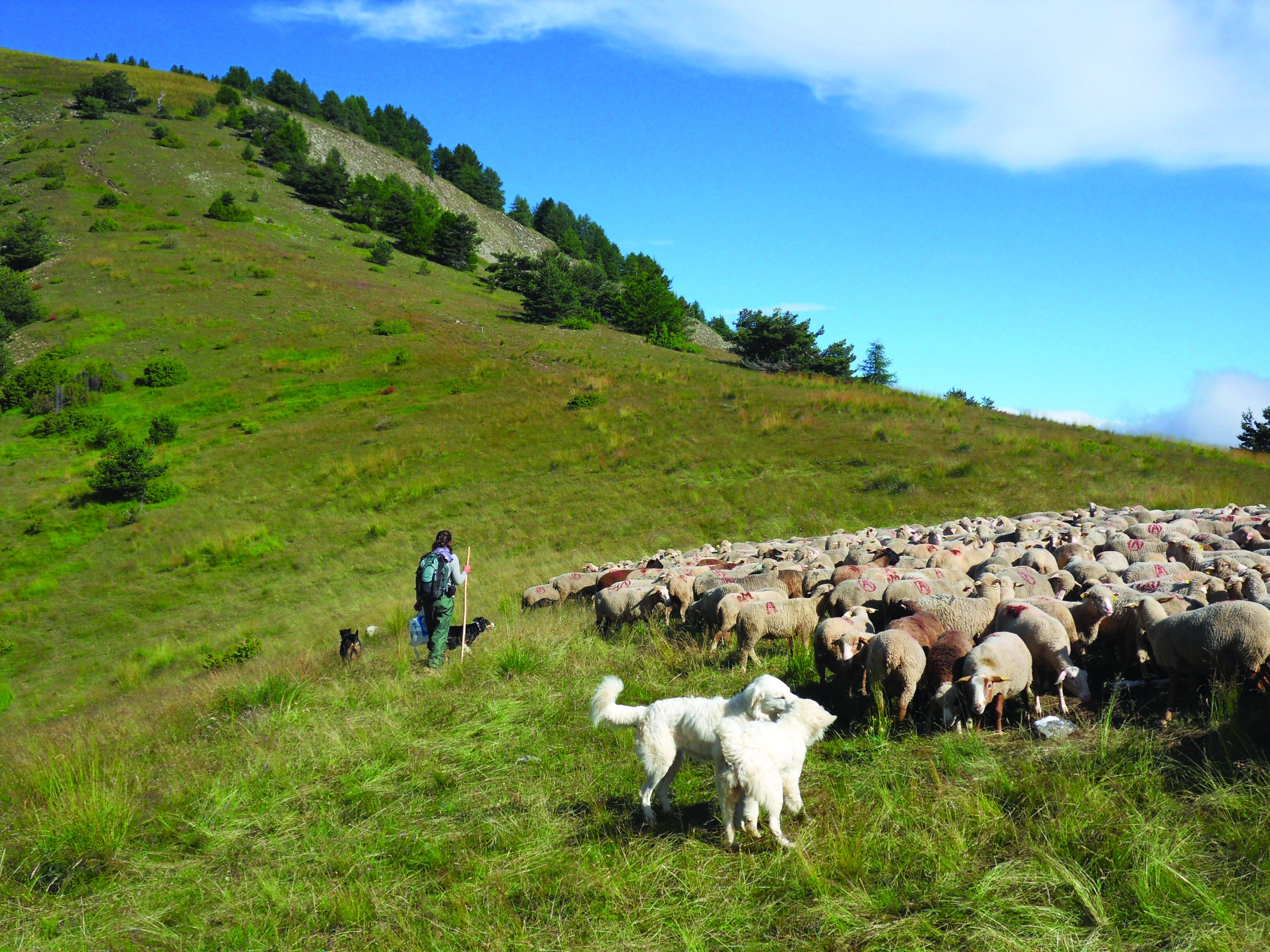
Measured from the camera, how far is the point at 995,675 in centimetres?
642

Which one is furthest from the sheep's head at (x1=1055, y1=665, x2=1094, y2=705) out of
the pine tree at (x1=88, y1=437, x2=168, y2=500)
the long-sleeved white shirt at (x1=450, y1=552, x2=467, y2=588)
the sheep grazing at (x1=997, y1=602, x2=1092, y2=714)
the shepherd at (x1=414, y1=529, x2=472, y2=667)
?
the pine tree at (x1=88, y1=437, x2=168, y2=500)

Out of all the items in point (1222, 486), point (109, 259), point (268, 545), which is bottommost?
point (268, 545)

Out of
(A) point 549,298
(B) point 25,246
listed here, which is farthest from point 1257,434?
(B) point 25,246

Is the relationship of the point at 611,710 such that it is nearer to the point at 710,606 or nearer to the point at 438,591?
the point at 710,606

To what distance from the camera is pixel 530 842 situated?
538 cm

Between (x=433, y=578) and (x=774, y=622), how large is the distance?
4.92 metres

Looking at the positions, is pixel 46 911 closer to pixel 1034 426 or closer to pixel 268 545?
pixel 268 545

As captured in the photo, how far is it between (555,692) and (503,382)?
1364 inches

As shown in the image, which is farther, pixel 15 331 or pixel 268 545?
pixel 15 331

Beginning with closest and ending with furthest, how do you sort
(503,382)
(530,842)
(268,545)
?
(530,842) → (268,545) → (503,382)

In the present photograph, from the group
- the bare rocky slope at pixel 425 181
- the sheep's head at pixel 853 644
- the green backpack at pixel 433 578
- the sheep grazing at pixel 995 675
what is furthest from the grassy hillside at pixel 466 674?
the bare rocky slope at pixel 425 181

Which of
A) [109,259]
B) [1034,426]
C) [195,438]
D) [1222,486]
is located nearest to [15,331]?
[109,259]

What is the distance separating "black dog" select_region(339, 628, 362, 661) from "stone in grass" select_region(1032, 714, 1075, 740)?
9627 millimetres

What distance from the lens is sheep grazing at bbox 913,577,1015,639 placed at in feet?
26.8
